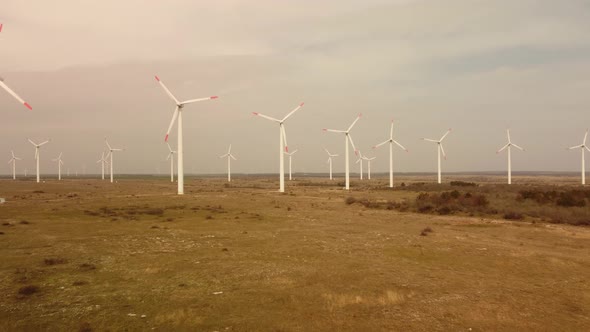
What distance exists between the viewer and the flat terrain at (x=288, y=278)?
13352mm

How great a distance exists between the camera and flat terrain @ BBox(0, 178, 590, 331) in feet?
43.8

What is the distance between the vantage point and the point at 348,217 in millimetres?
45031

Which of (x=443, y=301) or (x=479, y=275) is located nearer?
(x=443, y=301)

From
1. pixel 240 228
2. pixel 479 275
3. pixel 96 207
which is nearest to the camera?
pixel 479 275

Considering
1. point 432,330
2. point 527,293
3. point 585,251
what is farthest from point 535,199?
point 432,330

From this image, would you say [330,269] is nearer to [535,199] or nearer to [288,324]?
[288,324]

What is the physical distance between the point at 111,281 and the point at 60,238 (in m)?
13.2

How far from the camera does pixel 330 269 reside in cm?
2058

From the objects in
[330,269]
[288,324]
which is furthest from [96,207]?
[288,324]

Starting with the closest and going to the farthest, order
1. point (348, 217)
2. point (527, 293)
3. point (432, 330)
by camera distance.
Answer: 1. point (432, 330)
2. point (527, 293)
3. point (348, 217)

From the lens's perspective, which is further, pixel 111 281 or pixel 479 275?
pixel 479 275

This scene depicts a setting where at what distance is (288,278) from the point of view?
61.7 feet

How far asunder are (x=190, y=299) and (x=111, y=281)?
14.8ft

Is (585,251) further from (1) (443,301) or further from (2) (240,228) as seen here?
(2) (240,228)
